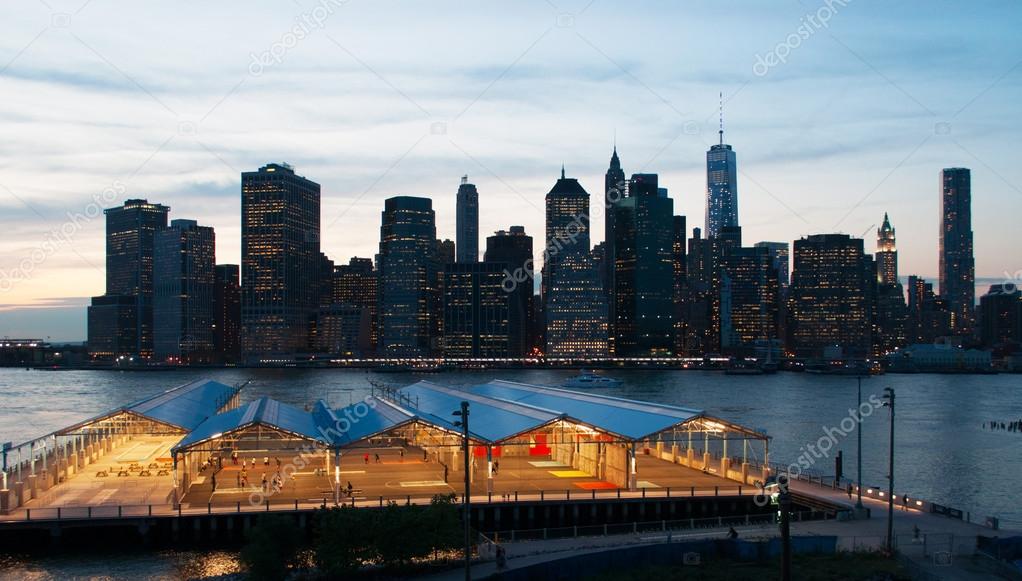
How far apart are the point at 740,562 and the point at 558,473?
21.5m

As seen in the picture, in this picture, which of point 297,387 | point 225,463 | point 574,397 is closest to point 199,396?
point 225,463

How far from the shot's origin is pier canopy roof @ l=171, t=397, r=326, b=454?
43688 millimetres

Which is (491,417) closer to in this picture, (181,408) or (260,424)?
(260,424)

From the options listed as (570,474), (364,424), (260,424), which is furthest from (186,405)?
(570,474)

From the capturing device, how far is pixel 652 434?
4603 centimetres

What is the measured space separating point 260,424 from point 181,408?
23563 mm

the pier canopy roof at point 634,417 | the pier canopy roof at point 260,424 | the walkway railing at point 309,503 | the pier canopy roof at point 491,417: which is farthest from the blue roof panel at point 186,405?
the pier canopy roof at point 634,417

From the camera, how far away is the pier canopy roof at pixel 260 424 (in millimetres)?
43688

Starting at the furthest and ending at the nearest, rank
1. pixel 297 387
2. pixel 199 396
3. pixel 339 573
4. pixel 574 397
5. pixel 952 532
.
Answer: pixel 297 387 < pixel 199 396 < pixel 574 397 < pixel 952 532 < pixel 339 573

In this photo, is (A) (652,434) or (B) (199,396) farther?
(B) (199,396)

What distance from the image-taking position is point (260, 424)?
44.2 meters

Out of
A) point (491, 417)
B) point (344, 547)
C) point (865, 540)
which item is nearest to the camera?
point (344, 547)

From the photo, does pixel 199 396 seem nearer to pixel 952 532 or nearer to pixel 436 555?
pixel 436 555

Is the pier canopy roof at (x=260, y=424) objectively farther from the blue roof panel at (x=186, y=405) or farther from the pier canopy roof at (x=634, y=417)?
the pier canopy roof at (x=634, y=417)
